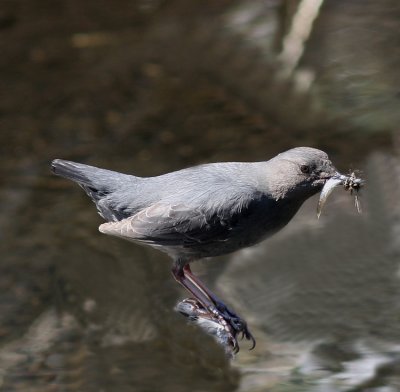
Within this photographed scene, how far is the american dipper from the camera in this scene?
146 inches

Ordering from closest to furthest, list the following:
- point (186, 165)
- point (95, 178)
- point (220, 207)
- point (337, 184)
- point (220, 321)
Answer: point (337, 184) → point (220, 207) → point (220, 321) → point (95, 178) → point (186, 165)

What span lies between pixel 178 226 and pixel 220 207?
19cm

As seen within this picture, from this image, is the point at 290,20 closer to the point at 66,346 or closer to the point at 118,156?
the point at 118,156

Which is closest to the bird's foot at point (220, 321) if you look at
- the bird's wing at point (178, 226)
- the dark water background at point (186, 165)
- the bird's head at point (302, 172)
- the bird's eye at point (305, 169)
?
the bird's wing at point (178, 226)

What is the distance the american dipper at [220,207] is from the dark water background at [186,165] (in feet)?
6.15

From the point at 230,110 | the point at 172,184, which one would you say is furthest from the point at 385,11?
the point at 172,184

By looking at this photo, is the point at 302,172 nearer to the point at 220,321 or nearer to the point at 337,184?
the point at 337,184

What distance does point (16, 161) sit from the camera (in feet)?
24.1

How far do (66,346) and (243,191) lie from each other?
2618 mm

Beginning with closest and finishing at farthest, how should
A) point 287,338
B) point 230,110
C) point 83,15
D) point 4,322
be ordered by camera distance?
point 287,338 < point 4,322 < point 230,110 < point 83,15

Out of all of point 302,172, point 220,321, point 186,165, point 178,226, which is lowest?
point 220,321

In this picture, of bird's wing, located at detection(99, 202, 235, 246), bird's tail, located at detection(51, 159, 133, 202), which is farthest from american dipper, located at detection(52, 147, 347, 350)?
bird's tail, located at detection(51, 159, 133, 202)

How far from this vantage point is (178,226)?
3805 mm

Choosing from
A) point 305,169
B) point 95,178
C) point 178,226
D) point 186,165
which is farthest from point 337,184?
point 186,165
